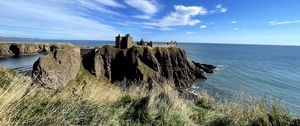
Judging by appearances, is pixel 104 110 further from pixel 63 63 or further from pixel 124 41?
pixel 124 41

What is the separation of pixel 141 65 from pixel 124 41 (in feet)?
30.7

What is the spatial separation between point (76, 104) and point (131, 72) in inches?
1985

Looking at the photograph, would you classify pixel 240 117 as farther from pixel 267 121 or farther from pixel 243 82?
pixel 243 82

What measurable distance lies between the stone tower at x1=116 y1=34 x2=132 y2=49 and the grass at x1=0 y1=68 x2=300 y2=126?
5504cm

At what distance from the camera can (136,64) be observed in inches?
2244

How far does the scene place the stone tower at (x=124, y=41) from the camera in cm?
6338

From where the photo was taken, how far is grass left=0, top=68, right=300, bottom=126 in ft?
14.5

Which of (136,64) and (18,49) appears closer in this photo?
(136,64)

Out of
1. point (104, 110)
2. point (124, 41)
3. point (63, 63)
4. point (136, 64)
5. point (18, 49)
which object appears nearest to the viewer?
point (104, 110)

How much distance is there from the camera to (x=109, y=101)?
7.55m

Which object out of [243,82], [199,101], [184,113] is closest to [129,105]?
[184,113]

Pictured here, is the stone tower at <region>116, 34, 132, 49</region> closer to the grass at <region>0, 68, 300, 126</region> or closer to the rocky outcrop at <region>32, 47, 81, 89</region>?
the rocky outcrop at <region>32, 47, 81, 89</region>

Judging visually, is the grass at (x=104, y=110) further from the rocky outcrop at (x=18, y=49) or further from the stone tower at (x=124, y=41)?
the rocky outcrop at (x=18, y=49)

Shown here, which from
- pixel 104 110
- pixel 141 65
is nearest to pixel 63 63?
pixel 141 65
